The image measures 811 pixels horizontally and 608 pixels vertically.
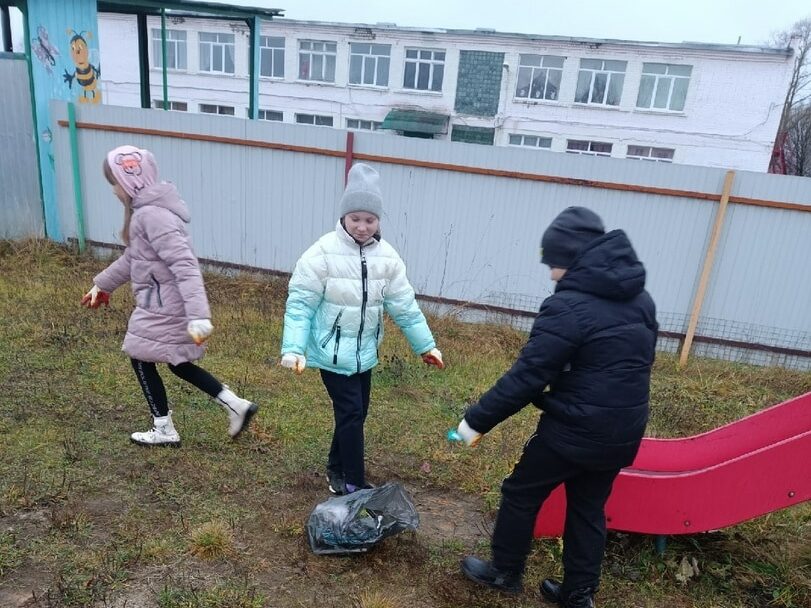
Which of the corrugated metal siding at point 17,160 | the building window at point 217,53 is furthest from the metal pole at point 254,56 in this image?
the building window at point 217,53

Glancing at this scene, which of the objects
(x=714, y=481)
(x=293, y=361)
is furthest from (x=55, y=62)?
(x=714, y=481)

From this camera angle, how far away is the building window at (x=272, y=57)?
93.6 feet

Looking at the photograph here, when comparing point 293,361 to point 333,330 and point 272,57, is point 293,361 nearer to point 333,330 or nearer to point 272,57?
point 333,330

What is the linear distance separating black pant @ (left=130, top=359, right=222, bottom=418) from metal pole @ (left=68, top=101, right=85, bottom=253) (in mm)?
5096

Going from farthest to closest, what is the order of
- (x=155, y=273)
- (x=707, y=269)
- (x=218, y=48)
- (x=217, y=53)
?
(x=217, y=53)
(x=218, y=48)
(x=707, y=269)
(x=155, y=273)

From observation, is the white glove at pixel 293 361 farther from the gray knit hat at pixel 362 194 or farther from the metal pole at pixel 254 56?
the metal pole at pixel 254 56

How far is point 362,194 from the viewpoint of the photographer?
2.56 m

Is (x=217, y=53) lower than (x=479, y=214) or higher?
higher

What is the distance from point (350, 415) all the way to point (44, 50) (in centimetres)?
691

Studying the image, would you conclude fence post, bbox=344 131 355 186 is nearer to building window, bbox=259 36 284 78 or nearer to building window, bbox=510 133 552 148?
building window, bbox=510 133 552 148

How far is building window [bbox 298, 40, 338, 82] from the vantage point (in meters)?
28.0

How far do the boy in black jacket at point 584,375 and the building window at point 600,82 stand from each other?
26.2m

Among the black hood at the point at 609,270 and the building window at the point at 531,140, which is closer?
the black hood at the point at 609,270

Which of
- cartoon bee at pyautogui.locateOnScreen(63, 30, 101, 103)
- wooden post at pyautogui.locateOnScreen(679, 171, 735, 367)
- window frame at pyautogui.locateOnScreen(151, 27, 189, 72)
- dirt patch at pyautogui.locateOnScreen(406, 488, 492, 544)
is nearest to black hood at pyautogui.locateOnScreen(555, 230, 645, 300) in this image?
dirt patch at pyautogui.locateOnScreen(406, 488, 492, 544)
